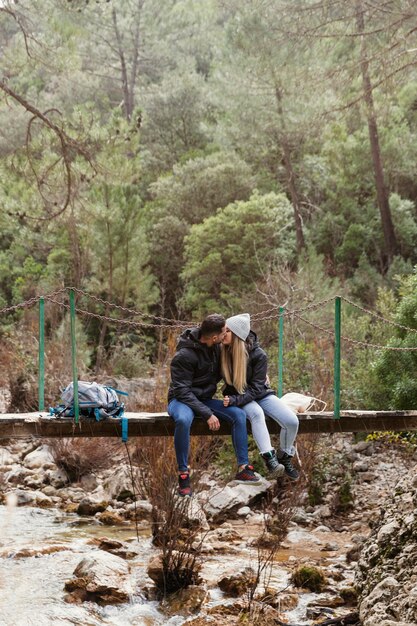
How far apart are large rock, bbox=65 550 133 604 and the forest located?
4477 mm

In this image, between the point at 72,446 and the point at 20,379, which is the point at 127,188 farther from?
the point at 72,446

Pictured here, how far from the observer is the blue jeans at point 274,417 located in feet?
20.9

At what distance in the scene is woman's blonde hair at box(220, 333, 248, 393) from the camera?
6.29 m

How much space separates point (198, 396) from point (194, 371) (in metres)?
0.19

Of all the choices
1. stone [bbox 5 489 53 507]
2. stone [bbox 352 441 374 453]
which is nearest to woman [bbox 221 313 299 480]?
stone [bbox 5 489 53 507]

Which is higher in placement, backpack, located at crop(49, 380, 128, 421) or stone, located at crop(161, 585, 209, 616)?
backpack, located at crop(49, 380, 128, 421)

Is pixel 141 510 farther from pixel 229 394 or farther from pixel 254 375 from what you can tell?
pixel 254 375

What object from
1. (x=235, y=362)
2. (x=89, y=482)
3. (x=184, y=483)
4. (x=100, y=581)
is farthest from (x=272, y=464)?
(x=89, y=482)

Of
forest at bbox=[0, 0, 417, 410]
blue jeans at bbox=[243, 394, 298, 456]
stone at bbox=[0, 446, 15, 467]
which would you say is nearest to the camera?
blue jeans at bbox=[243, 394, 298, 456]

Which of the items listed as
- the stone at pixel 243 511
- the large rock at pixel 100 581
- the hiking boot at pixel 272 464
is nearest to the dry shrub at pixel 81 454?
the stone at pixel 243 511

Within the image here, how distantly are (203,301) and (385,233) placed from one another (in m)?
4.57

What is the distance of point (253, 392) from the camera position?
6.44 m

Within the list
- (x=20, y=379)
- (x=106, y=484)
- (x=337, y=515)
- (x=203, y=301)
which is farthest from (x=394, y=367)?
(x=203, y=301)

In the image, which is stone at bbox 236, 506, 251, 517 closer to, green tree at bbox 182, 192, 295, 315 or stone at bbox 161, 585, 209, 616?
stone at bbox 161, 585, 209, 616
